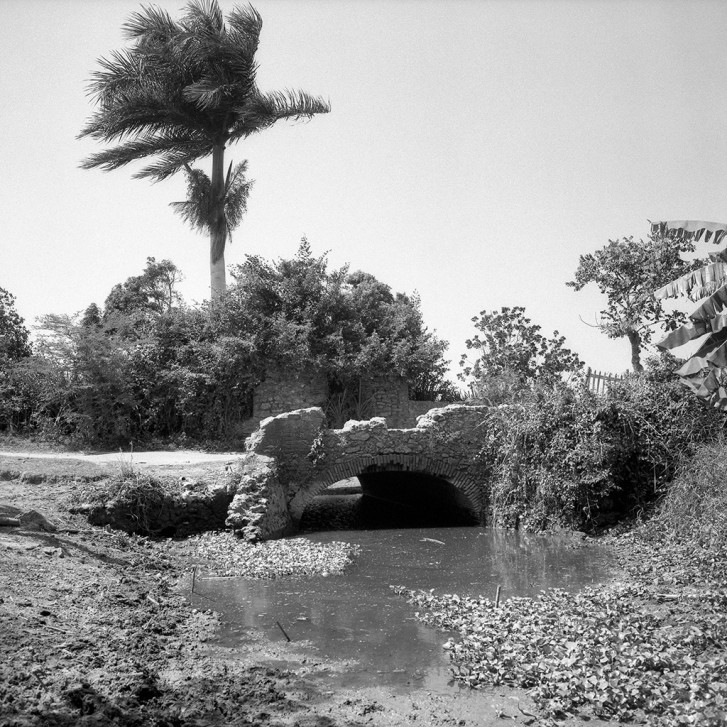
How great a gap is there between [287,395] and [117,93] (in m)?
13.8

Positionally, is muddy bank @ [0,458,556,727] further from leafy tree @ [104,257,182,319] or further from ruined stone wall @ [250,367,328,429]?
leafy tree @ [104,257,182,319]

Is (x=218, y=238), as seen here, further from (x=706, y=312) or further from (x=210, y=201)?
(x=706, y=312)

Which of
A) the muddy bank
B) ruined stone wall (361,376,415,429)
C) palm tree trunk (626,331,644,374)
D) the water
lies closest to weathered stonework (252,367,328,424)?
ruined stone wall (361,376,415,429)

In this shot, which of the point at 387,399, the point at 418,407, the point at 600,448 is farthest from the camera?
the point at 418,407

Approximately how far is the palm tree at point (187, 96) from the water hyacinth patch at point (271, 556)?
47.6 ft

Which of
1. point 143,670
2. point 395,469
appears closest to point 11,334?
point 395,469

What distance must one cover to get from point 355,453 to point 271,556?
455 centimetres

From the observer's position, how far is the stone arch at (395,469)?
1616 cm

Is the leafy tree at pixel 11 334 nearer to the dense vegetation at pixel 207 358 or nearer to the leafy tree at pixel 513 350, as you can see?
the dense vegetation at pixel 207 358

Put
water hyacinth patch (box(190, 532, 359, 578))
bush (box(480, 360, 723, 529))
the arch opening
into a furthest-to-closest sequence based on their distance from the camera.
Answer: the arch opening, bush (box(480, 360, 723, 529)), water hyacinth patch (box(190, 532, 359, 578))

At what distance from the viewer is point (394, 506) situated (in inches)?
828

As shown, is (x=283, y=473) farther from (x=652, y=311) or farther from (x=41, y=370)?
(x=652, y=311)

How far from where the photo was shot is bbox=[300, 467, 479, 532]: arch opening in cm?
1717

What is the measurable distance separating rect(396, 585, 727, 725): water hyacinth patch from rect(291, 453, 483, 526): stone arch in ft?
23.5
